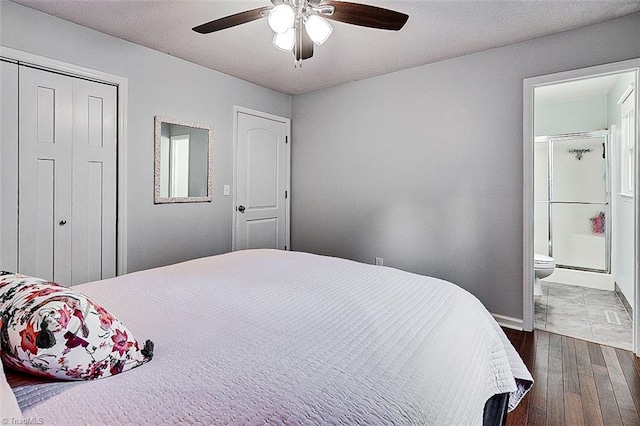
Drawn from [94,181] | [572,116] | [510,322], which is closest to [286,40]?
[94,181]

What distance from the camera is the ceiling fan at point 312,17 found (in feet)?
5.88

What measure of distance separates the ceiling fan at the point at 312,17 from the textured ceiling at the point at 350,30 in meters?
0.43

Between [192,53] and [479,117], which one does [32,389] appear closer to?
[192,53]

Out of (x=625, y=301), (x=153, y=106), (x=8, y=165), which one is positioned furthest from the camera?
(x=625, y=301)

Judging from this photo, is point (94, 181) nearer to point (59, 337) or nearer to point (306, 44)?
point (306, 44)

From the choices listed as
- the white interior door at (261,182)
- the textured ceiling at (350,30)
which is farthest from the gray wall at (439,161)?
the white interior door at (261,182)

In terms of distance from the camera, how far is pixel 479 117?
3.10 meters

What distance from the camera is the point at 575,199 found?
14.7 ft

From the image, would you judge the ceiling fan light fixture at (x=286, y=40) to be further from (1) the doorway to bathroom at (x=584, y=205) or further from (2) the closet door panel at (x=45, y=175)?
(1) the doorway to bathroom at (x=584, y=205)

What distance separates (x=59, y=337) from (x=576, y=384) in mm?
2605

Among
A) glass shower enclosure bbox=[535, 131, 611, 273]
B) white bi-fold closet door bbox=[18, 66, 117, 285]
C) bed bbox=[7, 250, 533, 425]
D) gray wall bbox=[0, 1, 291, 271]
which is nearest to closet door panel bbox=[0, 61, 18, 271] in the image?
white bi-fold closet door bbox=[18, 66, 117, 285]

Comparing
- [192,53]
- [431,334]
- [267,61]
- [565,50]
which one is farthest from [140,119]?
[565,50]

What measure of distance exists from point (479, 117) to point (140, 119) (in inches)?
117

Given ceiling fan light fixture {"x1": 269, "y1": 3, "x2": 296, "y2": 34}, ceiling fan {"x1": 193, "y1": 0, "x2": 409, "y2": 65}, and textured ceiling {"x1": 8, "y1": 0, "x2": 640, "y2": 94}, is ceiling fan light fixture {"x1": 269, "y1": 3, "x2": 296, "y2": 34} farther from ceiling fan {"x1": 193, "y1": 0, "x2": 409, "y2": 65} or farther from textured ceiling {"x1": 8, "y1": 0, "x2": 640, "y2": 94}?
textured ceiling {"x1": 8, "y1": 0, "x2": 640, "y2": 94}
